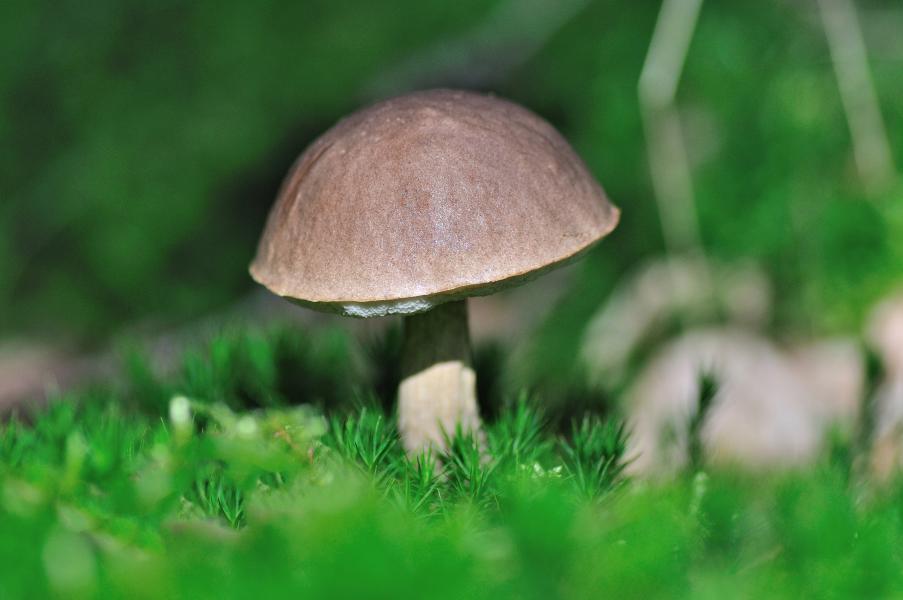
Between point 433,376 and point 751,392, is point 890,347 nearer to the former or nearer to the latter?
point 751,392

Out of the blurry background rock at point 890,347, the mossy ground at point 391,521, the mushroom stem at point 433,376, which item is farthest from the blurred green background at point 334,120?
the mossy ground at point 391,521

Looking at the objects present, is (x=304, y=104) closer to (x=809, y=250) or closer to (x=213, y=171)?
(x=213, y=171)

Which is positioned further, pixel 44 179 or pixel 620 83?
pixel 44 179

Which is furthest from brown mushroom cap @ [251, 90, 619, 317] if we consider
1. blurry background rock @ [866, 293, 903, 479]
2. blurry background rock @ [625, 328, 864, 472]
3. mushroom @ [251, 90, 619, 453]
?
blurry background rock @ [866, 293, 903, 479]

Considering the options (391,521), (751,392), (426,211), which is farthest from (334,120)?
(391,521)

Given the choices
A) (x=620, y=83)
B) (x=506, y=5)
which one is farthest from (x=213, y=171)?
(x=620, y=83)

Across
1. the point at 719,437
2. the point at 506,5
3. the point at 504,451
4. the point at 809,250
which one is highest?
the point at 506,5

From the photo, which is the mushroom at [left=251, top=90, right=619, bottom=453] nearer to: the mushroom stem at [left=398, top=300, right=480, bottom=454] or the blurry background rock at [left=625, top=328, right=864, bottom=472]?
the mushroom stem at [left=398, top=300, right=480, bottom=454]
